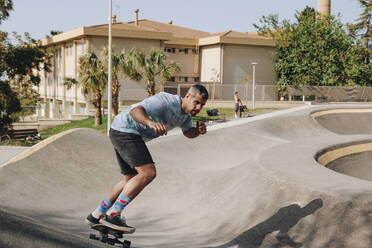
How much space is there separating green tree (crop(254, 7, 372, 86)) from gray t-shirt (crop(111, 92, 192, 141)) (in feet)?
131

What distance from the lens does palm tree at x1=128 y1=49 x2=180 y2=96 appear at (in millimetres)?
26609

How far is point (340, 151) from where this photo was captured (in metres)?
11.3

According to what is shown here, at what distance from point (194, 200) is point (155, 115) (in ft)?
11.3

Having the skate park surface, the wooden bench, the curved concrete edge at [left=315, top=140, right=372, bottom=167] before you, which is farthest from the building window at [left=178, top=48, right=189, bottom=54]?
the skate park surface

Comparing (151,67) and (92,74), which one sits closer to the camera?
(151,67)

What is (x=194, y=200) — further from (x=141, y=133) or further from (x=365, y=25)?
(x=365, y=25)

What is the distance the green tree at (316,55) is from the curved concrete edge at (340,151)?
1214 inches

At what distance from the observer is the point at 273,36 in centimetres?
4384

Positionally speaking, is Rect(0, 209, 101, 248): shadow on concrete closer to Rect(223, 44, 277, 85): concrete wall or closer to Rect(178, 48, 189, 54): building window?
Rect(223, 44, 277, 85): concrete wall


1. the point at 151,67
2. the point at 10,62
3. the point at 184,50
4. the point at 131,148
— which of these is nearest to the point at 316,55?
the point at 184,50

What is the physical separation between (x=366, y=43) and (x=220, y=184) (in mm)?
53341

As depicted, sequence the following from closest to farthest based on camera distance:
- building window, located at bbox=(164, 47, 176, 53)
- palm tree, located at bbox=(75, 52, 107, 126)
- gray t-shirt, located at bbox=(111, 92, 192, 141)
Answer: gray t-shirt, located at bbox=(111, 92, 192, 141), palm tree, located at bbox=(75, 52, 107, 126), building window, located at bbox=(164, 47, 176, 53)

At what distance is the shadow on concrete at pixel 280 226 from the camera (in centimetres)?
498

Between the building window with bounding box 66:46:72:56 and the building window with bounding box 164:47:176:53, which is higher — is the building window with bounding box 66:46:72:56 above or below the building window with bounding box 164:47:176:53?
below
